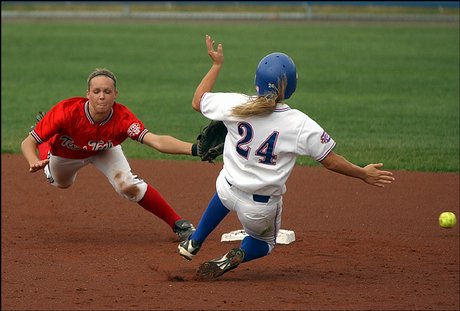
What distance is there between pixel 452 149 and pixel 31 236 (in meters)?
6.09

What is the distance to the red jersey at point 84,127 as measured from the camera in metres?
6.97

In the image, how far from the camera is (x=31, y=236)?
25.1 feet

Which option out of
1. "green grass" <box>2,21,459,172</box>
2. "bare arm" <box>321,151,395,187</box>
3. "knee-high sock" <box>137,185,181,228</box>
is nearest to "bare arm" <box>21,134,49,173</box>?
"knee-high sock" <box>137,185,181,228</box>

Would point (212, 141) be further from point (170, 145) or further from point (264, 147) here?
point (264, 147)

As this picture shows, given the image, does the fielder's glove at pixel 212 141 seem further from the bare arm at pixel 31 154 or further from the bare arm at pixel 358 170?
the bare arm at pixel 31 154

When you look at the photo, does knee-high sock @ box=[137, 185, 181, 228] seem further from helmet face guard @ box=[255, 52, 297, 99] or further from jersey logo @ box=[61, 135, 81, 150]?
helmet face guard @ box=[255, 52, 297, 99]

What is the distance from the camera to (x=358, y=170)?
584 cm

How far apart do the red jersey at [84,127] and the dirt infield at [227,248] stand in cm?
83

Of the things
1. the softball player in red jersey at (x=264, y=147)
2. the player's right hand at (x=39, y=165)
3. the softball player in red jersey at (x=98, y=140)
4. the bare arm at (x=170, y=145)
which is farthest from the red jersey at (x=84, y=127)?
the softball player in red jersey at (x=264, y=147)

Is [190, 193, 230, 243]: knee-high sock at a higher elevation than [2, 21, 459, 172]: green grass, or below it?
higher

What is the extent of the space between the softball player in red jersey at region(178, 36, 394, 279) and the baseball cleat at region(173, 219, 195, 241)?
1294 mm

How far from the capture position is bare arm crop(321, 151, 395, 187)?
580 centimetres

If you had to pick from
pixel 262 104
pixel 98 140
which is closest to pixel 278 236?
pixel 98 140

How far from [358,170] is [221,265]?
1.10 metres
